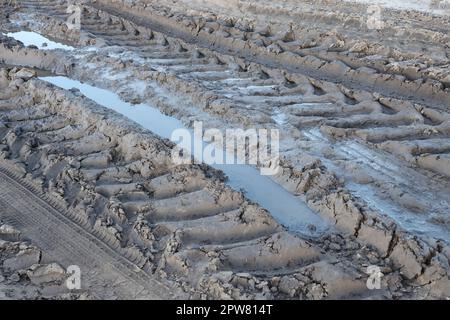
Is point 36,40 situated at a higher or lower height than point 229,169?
higher

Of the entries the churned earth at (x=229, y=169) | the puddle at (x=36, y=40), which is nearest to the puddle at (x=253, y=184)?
the churned earth at (x=229, y=169)

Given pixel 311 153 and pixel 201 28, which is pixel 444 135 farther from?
pixel 201 28

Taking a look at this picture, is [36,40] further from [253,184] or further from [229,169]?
[253,184]

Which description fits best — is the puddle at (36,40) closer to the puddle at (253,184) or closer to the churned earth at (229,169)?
the churned earth at (229,169)

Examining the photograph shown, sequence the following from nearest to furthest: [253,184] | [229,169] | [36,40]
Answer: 1. [253,184]
2. [229,169]
3. [36,40]

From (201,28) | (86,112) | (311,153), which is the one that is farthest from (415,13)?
(86,112)

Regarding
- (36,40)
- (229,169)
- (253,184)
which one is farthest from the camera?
(36,40)

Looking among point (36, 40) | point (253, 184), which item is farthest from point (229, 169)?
point (36, 40)

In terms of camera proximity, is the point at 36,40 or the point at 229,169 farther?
the point at 36,40
